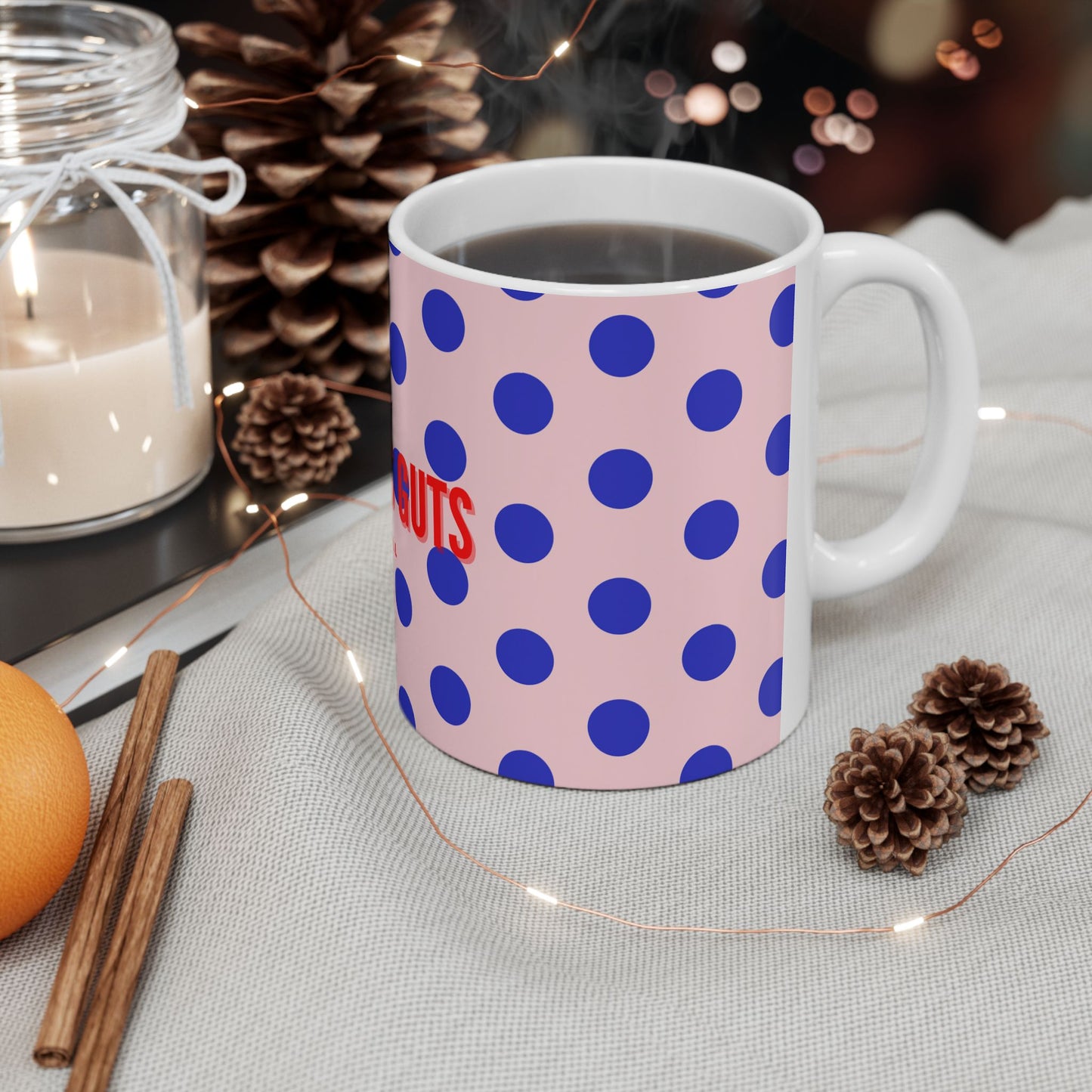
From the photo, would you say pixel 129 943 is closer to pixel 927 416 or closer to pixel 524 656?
pixel 524 656

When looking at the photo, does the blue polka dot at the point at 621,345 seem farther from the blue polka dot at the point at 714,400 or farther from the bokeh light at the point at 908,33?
the bokeh light at the point at 908,33

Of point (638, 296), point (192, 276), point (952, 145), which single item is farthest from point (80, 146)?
point (952, 145)

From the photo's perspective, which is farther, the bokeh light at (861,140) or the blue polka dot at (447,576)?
the bokeh light at (861,140)

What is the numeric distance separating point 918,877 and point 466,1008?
175 mm

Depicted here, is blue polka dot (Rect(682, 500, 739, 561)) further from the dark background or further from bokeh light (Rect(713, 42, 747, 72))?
bokeh light (Rect(713, 42, 747, 72))

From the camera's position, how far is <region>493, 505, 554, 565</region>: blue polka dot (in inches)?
18.9

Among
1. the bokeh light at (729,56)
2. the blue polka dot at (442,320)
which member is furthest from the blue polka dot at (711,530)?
the bokeh light at (729,56)

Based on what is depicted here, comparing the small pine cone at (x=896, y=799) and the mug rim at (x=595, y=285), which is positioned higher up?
the mug rim at (x=595, y=285)

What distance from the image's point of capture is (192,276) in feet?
2.44

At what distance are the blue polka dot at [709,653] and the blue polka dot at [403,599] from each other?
115mm

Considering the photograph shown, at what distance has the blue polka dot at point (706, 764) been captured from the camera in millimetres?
528

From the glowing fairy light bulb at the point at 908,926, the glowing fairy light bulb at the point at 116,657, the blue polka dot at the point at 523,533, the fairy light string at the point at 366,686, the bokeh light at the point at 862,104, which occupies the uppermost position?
the blue polka dot at the point at 523,533

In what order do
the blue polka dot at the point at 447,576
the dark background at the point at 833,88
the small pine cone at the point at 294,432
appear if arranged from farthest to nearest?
the dark background at the point at 833,88 → the small pine cone at the point at 294,432 → the blue polka dot at the point at 447,576

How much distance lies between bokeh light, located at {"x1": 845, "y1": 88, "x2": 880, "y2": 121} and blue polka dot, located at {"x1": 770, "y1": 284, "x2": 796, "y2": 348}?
685mm
